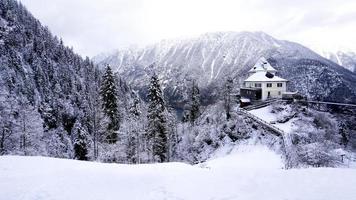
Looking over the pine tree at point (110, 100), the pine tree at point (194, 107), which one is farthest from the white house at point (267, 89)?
the pine tree at point (110, 100)

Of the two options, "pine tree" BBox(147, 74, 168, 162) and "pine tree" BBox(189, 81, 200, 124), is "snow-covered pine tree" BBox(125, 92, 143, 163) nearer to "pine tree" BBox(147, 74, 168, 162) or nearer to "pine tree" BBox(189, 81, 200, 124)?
"pine tree" BBox(147, 74, 168, 162)

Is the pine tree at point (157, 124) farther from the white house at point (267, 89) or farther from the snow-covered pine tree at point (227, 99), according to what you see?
the white house at point (267, 89)

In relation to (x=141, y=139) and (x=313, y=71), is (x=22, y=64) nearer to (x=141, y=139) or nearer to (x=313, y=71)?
(x=141, y=139)

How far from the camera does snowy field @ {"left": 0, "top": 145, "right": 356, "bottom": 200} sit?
13.3 m

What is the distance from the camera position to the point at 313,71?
15262 cm

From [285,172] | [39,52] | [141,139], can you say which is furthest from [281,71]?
[285,172]

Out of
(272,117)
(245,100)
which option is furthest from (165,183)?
(245,100)

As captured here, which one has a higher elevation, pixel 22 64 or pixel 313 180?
pixel 22 64

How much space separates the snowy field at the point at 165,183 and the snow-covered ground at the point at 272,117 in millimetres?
26139

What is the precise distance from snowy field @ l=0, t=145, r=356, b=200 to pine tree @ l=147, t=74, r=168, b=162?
23215 mm

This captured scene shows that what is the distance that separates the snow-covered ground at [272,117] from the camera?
41812 mm

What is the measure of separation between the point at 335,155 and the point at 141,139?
29203 mm

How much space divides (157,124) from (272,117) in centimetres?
1891

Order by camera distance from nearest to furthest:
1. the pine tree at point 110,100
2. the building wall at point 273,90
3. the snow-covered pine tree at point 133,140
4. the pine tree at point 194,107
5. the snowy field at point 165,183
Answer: the snowy field at point 165,183 < the snow-covered pine tree at point 133,140 < the pine tree at point 110,100 < the building wall at point 273,90 < the pine tree at point 194,107
